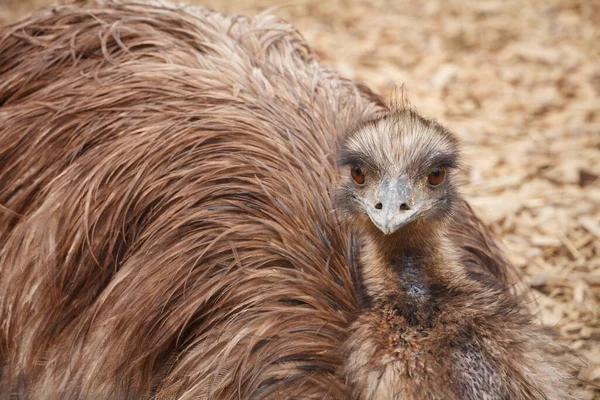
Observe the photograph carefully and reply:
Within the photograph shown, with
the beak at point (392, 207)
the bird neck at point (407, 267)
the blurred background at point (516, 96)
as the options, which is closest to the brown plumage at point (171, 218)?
the bird neck at point (407, 267)

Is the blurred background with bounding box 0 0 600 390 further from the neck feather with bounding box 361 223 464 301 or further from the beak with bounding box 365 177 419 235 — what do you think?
the beak with bounding box 365 177 419 235

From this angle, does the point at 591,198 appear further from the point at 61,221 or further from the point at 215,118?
the point at 61,221

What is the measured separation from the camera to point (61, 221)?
2.51m

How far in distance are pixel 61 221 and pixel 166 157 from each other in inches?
14.0

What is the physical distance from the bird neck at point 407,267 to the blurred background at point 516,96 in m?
0.92

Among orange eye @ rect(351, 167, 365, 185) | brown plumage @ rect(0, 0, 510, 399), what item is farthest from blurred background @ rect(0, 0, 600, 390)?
orange eye @ rect(351, 167, 365, 185)

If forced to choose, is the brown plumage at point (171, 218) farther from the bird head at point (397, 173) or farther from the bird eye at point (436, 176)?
the bird eye at point (436, 176)

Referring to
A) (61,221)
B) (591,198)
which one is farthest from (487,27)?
(61,221)

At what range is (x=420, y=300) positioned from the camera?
207 centimetres

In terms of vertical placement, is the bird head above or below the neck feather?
above

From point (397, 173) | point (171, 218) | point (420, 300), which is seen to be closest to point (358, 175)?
point (397, 173)

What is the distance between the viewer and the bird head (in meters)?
2.12

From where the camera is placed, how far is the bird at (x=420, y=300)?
1.96 m

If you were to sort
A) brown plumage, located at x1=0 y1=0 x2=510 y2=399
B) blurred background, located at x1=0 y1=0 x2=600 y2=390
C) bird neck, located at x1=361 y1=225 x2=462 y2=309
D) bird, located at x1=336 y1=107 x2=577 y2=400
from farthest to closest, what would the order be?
blurred background, located at x1=0 y1=0 x2=600 y2=390, brown plumage, located at x1=0 y1=0 x2=510 y2=399, bird neck, located at x1=361 y1=225 x2=462 y2=309, bird, located at x1=336 y1=107 x2=577 y2=400
